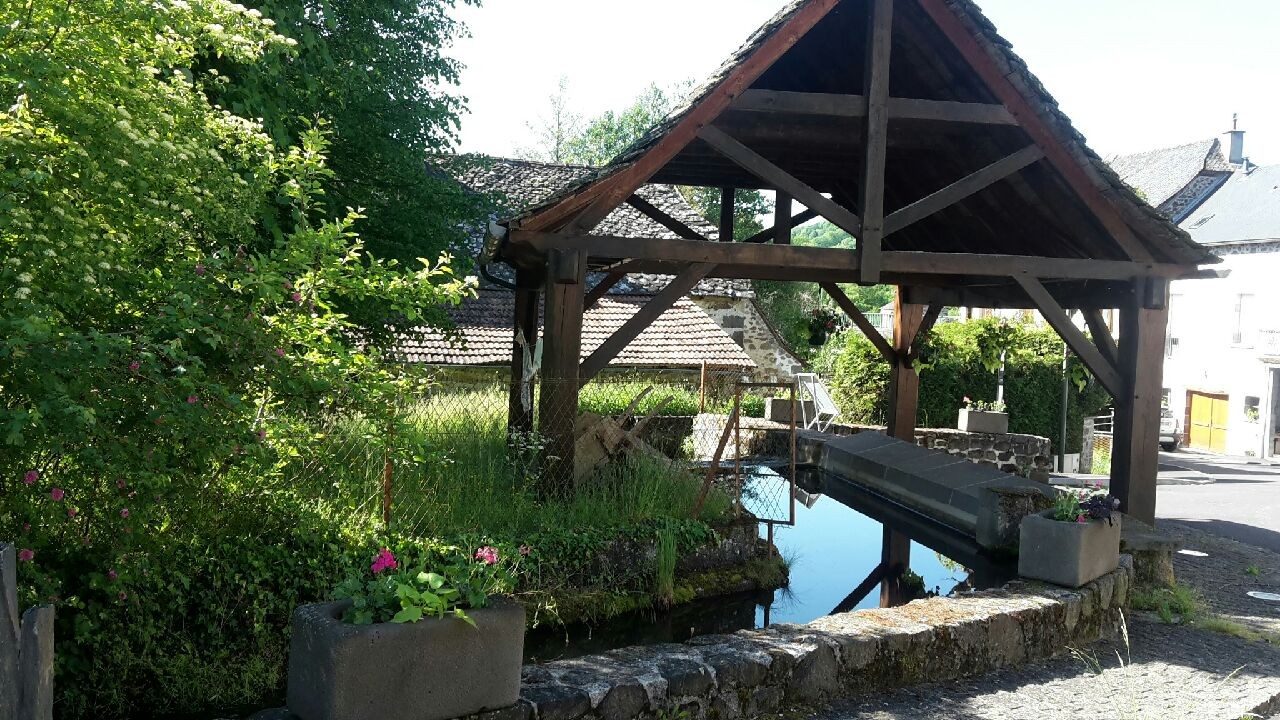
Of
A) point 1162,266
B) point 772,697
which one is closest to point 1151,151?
point 1162,266

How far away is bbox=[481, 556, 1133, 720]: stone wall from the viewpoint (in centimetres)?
414

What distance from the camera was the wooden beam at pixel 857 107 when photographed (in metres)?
7.34

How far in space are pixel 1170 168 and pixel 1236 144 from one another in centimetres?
198

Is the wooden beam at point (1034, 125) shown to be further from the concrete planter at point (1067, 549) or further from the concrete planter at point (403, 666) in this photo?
the concrete planter at point (403, 666)

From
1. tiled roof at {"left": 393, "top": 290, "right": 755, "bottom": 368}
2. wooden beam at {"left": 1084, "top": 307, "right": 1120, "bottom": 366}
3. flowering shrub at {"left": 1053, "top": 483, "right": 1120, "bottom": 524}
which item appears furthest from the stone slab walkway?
tiled roof at {"left": 393, "top": 290, "right": 755, "bottom": 368}

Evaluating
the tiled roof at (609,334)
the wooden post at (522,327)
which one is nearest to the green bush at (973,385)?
the tiled roof at (609,334)

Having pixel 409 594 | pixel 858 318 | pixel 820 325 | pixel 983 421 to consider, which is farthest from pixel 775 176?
pixel 983 421

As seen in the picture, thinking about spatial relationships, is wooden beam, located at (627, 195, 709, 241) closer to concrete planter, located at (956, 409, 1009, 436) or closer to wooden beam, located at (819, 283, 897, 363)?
wooden beam, located at (819, 283, 897, 363)

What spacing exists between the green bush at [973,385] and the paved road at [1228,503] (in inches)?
84.5

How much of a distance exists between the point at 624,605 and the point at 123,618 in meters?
3.09

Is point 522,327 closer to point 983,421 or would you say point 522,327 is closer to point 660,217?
point 660,217

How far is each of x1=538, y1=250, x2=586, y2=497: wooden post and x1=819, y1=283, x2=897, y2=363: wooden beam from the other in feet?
14.1

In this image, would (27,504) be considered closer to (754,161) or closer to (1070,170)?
(754,161)

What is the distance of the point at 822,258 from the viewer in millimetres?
7785
